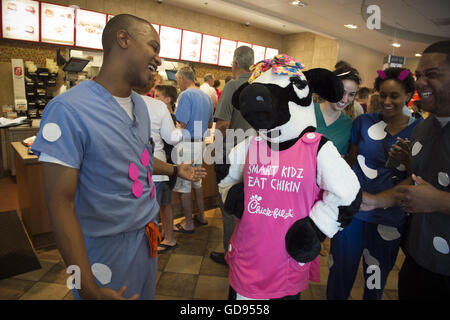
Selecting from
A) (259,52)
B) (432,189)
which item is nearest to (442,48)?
A: (432,189)

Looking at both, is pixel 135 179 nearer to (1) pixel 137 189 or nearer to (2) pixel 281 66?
(1) pixel 137 189

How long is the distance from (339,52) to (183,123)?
272 inches

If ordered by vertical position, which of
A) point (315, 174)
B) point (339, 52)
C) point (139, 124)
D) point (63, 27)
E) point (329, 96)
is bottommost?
point (315, 174)

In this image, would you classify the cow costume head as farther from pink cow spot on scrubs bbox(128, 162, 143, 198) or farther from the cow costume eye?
pink cow spot on scrubs bbox(128, 162, 143, 198)

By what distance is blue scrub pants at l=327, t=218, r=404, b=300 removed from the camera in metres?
1.81

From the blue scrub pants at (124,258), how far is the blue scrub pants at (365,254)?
1246mm

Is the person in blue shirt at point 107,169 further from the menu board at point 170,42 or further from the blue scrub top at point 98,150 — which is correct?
the menu board at point 170,42

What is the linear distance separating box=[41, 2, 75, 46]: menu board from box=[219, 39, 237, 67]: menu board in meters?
3.38

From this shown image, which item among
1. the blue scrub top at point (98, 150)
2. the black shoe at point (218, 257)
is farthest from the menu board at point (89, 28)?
the blue scrub top at point (98, 150)

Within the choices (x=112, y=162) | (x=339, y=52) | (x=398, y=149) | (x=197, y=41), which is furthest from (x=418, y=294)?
(x=339, y=52)

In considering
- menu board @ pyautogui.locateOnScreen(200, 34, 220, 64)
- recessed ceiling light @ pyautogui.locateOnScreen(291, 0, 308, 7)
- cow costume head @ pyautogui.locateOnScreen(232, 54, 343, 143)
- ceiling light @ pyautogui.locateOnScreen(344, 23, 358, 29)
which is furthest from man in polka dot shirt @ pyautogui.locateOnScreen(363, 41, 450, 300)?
ceiling light @ pyautogui.locateOnScreen(344, 23, 358, 29)

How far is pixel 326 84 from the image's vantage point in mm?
1254
